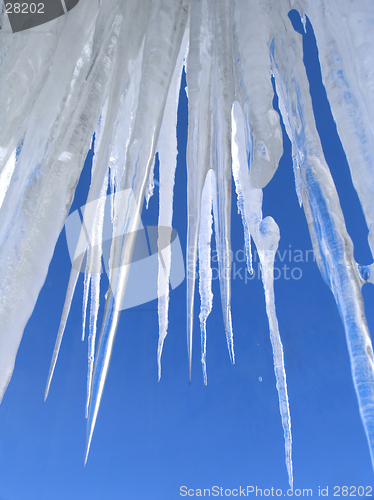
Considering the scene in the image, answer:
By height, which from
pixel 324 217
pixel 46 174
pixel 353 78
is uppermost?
pixel 353 78

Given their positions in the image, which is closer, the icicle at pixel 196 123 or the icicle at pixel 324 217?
the icicle at pixel 324 217

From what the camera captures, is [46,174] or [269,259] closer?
[46,174]

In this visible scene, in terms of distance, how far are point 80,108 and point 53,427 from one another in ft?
15.0

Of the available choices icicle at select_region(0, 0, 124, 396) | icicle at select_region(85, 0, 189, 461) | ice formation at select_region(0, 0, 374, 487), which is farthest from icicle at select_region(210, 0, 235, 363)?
icicle at select_region(0, 0, 124, 396)

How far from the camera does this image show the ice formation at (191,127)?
77 cm

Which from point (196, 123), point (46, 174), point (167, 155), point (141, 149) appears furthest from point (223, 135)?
point (46, 174)

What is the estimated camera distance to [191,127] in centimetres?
110

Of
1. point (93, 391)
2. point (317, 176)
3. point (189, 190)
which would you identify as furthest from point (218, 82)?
point (93, 391)

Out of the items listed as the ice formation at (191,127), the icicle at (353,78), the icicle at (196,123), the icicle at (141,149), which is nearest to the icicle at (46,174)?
the ice formation at (191,127)

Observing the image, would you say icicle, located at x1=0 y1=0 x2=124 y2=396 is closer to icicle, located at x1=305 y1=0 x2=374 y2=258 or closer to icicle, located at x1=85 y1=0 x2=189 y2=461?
icicle, located at x1=85 y1=0 x2=189 y2=461

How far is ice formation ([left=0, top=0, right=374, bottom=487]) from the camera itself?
0.77 meters

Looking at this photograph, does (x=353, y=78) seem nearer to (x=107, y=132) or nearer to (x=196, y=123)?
(x=196, y=123)

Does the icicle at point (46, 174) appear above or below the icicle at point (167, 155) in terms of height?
below

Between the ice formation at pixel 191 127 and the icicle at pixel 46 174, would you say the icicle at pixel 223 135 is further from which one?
the icicle at pixel 46 174
